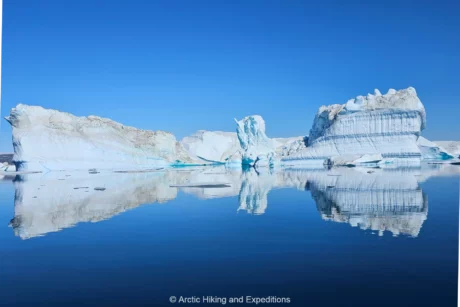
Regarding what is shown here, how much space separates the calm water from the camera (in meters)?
4.04

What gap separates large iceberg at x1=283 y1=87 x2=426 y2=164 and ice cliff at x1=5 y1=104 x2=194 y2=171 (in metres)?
20.2

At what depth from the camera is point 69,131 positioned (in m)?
40.3

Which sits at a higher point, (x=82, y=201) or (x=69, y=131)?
(x=69, y=131)

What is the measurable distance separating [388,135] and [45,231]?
1432 inches

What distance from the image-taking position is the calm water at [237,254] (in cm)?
404

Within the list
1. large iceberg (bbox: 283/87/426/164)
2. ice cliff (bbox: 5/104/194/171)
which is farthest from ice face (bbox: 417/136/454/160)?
ice cliff (bbox: 5/104/194/171)

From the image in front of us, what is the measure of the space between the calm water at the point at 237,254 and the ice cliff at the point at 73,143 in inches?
1177

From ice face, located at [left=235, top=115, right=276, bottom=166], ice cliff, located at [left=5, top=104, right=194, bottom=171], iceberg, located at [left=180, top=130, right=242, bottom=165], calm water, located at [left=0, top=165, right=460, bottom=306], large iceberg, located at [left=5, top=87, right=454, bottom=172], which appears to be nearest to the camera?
calm water, located at [left=0, top=165, right=460, bottom=306]

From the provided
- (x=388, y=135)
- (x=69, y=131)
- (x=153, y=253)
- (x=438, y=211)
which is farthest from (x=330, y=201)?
(x=69, y=131)

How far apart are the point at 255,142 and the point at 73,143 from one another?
21.3 meters

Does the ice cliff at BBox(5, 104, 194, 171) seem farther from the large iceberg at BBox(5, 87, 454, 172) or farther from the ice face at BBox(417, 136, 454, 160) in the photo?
the ice face at BBox(417, 136, 454, 160)

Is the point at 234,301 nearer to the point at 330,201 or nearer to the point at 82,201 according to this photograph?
the point at 330,201

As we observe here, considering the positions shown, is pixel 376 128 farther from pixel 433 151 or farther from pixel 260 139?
pixel 433 151

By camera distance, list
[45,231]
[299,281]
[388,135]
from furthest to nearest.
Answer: [388,135] → [45,231] → [299,281]
